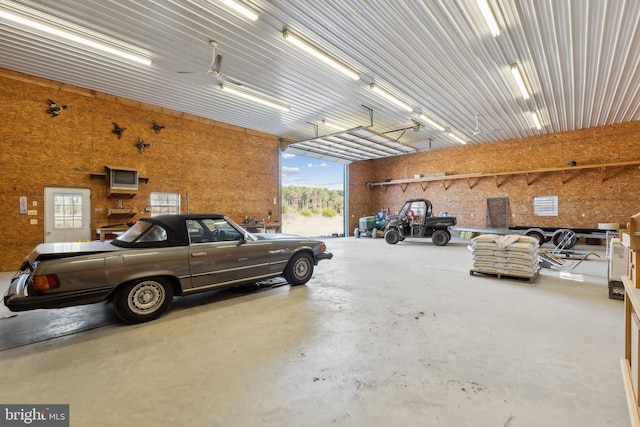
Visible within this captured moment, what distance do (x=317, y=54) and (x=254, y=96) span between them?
2771 millimetres

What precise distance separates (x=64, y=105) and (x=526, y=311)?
10.5 metres

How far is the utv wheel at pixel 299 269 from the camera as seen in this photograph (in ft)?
15.7

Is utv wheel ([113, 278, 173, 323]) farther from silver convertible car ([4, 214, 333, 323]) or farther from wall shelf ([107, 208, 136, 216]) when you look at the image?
wall shelf ([107, 208, 136, 216])

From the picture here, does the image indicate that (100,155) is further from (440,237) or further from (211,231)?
(440,237)

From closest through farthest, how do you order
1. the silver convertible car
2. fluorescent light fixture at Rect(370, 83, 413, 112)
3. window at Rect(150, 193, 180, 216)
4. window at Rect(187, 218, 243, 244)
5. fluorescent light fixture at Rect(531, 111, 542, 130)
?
1. the silver convertible car
2. window at Rect(187, 218, 243, 244)
3. fluorescent light fixture at Rect(370, 83, 413, 112)
4. window at Rect(150, 193, 180, 216)
5. fluorescent light fixture at Rect(531, 111, 542, 130)

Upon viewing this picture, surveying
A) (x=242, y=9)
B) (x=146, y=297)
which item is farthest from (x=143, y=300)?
(x=242, y=9)

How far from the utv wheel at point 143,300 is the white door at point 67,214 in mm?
5631

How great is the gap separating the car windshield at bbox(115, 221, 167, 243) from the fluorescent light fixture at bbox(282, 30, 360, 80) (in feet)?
12.8

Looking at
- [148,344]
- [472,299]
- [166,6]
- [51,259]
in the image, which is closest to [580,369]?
[472,299]

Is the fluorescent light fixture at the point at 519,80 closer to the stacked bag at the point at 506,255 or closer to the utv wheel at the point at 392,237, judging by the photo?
the stacked bag at the point at 506,255

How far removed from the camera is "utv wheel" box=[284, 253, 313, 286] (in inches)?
188

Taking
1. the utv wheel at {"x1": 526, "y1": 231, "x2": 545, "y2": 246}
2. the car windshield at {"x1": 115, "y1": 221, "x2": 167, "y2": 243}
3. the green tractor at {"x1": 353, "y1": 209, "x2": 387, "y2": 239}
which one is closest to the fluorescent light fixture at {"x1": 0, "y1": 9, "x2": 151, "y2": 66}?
the car windshield at {"x1": 115, "y1": 221, "x2": 167, "y2": 243}

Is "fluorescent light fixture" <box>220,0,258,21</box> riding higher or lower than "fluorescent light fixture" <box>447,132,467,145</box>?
lower

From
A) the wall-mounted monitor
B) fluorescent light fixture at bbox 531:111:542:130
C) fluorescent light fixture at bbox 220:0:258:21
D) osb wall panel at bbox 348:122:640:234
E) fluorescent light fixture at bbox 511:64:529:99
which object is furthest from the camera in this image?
osb wall panel at bbox 348:122:640:234
